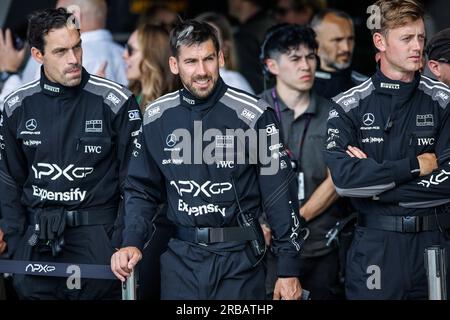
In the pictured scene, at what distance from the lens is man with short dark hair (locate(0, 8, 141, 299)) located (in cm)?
628

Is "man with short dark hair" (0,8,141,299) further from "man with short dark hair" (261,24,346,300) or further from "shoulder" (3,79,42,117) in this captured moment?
"man with short dark hair" (261,24,346,300)

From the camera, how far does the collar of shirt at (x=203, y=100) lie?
588cm

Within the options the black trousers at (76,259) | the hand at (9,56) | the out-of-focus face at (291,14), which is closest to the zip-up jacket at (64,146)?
the black trousers at (76,259)

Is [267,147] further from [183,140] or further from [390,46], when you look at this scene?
[390,46]

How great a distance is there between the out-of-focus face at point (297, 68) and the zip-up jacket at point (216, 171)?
51.7 inches

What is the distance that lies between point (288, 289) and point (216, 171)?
2.34 ft

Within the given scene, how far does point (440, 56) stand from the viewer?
6.51 m

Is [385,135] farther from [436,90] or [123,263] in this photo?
[123,263]

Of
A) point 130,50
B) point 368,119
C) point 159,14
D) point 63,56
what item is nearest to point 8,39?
point 130,50

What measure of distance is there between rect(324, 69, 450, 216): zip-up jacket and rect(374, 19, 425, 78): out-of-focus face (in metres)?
0.09

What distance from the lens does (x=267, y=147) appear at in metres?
5.82

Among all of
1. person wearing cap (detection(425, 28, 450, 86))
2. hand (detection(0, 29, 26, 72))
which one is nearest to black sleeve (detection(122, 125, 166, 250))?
person wearing cap (detection(425, 28, 450, 86))
